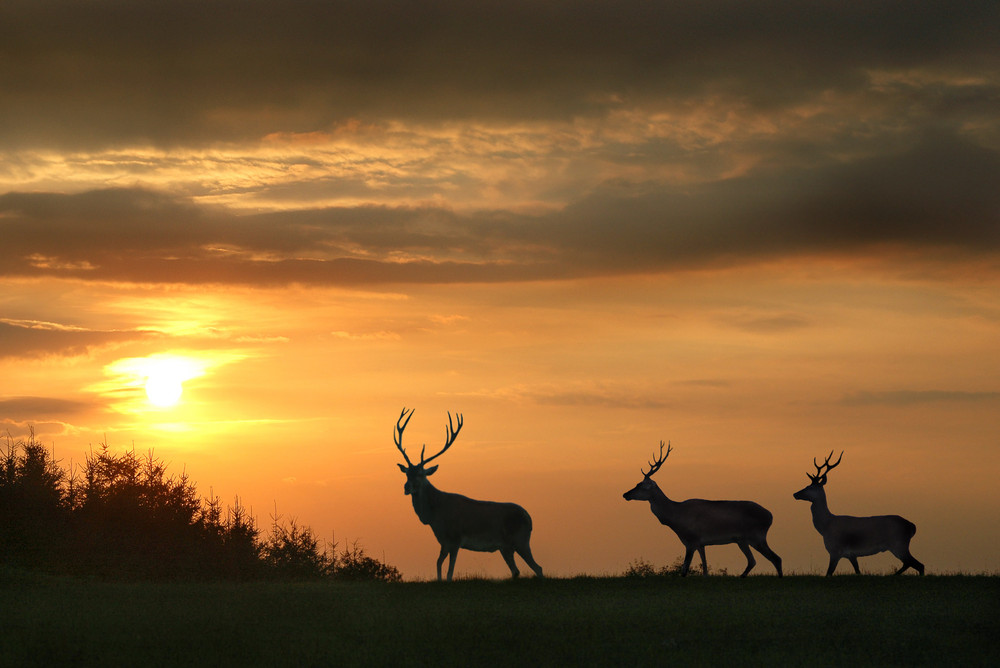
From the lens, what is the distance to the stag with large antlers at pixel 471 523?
83.4 ft

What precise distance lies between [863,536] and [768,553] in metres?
3.03

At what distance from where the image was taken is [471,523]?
25.5m

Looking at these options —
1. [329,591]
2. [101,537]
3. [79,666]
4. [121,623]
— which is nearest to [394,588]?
[329,591]

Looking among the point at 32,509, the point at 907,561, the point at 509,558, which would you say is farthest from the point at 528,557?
the point at 32,509

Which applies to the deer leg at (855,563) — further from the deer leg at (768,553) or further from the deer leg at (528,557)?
A: the deer leg at (528,557)

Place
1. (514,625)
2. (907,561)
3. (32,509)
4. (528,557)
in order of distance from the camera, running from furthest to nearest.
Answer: (32,509), (907,561), (528,557), (514,625)

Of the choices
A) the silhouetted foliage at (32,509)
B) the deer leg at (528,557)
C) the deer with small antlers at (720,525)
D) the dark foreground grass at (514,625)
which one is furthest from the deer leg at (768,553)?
the silhouetted foliage at (32,509)

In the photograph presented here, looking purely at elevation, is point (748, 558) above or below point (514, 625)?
above

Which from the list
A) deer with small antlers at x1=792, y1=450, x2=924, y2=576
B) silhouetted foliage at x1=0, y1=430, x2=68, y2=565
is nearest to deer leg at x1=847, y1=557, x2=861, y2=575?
deer with small antlers at x1=792, y1=450, x2=924, y2=576

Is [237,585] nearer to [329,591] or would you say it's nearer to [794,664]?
[329,591]

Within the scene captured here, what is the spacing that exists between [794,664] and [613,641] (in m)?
2.75

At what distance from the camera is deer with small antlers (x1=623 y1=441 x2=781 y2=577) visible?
85.1ft

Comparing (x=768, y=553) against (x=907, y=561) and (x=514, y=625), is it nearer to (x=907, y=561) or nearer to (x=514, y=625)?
(x=907, y=561)

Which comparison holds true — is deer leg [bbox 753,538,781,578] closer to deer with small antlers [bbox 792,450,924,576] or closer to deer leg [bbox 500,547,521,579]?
deer with small antlers [bbox 792,450,924,576]
